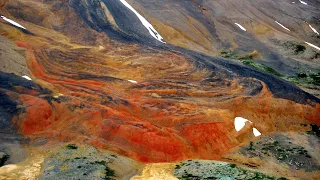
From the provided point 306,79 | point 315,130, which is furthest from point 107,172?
point 306,79

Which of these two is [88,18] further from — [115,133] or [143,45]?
[115,133]

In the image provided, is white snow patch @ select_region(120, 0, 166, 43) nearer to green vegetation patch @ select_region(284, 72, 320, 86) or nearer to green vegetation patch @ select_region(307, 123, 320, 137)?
green vegetation patch @ select_region(284, 72, 320, 86)

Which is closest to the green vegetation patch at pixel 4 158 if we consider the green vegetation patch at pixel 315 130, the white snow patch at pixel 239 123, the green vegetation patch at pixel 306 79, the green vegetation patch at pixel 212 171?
the green vegetation patch at pixel 212 171

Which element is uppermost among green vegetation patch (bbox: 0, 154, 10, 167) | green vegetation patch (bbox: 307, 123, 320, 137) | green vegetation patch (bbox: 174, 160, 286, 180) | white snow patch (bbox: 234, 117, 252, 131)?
white snow patch (bbox: 234, 117, 252, 131)

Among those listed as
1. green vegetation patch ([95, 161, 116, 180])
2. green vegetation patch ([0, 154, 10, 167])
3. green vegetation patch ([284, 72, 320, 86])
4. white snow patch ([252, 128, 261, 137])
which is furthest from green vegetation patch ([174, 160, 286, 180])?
green vegetation patch ([284, 72, 320, 86])

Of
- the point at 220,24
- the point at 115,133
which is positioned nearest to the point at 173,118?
the point at 115,133

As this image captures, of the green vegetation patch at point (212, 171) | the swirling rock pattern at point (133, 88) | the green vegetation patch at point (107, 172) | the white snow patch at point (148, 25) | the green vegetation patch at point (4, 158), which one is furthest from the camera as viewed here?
the white snow patch at point (148, 25)

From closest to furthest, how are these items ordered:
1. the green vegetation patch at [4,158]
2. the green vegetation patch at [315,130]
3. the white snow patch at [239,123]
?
the green vegetation patch at [4,158]
the white snow patch at [239,123]
the green vegetation patch at [315,130]

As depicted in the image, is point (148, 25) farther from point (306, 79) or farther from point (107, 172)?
point (107, 172)

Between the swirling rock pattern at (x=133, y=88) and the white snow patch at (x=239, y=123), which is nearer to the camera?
the swirling rock pattern at (x=133, y=88)

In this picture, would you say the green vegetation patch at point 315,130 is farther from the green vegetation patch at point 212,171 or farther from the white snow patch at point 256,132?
the green vegetation patch at point 212,171
